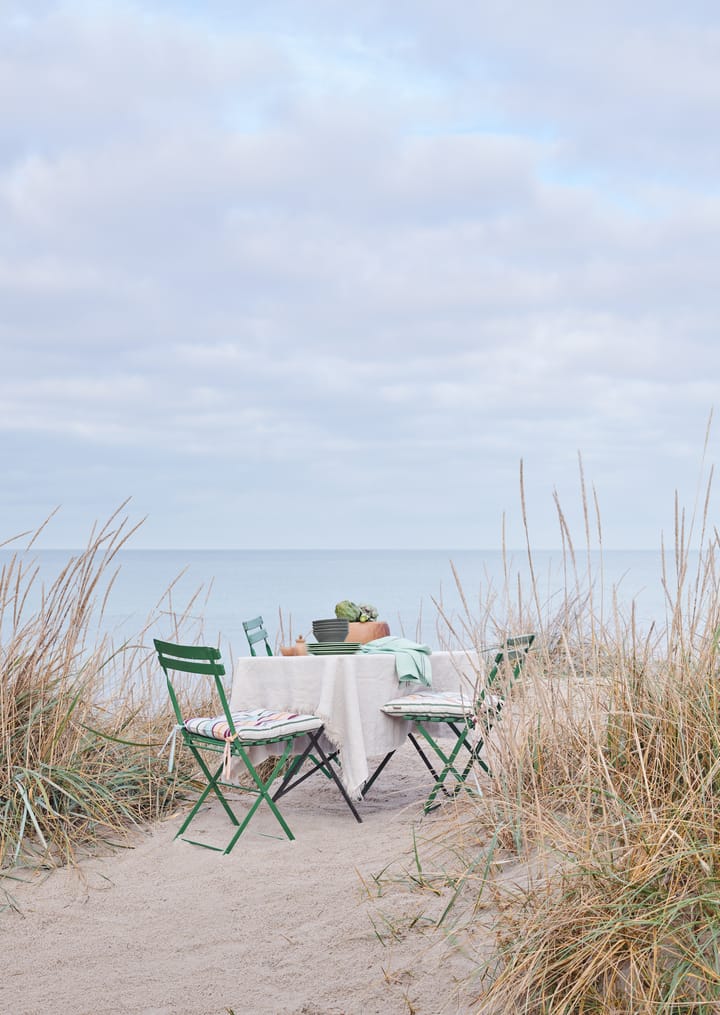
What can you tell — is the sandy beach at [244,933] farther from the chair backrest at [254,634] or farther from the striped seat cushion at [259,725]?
the chair backrest at [254,634]

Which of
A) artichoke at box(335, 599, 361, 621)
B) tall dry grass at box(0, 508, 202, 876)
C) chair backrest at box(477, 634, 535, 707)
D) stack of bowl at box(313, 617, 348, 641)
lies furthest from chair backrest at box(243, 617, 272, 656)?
chair backrest at box(477, 634, 535, 707)

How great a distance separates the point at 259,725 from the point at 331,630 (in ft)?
2.25

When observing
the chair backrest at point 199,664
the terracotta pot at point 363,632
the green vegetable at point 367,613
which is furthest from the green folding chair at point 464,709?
the chair backrest at point 199,664

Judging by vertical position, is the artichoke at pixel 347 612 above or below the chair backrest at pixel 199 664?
above

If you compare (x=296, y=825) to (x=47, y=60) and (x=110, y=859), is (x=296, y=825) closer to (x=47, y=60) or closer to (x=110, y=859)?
(x=110, y=859)

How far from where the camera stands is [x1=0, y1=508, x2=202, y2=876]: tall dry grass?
3.90 metres

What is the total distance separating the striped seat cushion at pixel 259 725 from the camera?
4.15m

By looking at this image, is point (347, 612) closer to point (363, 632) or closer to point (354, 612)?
point (354, 612)

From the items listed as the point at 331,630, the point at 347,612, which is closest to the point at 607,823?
the point at 331,630

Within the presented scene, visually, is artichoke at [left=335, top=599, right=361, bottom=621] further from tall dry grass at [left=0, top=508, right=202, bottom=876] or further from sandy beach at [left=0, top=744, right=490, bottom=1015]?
tall dry grass at [left=0, top=508, right=202, bottom=876]

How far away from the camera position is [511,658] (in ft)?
12.1

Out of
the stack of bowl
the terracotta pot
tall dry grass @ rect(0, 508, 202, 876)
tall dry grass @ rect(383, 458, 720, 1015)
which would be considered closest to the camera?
tall dry grass @ rect(383, 458, 720, 1015)

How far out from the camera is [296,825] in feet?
14.7

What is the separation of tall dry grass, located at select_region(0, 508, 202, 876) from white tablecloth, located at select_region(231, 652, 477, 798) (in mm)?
709
